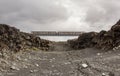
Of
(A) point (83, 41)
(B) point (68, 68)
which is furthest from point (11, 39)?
(A) point (83, 41)

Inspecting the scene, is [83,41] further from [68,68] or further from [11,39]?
[68,68]

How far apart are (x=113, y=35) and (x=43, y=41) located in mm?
8162

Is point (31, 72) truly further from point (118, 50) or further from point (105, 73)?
point (118, 50)

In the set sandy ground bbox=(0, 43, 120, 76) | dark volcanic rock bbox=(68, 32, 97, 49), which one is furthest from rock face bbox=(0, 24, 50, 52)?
dark volcanic rock bbox=(68, 32, 97, 49)

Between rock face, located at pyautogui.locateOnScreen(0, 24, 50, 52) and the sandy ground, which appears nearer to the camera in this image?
the sandy ground

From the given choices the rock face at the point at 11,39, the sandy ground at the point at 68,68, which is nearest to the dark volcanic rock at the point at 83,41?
the rock face at the point at 11,39

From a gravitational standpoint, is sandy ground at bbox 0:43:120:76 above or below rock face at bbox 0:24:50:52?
below

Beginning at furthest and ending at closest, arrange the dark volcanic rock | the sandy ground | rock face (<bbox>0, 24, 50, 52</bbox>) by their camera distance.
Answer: the dark volcanic rock < rock face (<bbox>0, 24, 50, 52</bbox>) < the sandy ground

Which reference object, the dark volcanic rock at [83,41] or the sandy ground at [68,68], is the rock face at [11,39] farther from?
the dark volcanic rock at [83,41]

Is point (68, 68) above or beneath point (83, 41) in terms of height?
beneath

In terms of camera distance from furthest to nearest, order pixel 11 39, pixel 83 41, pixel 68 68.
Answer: pixel 83 41 → pixel 11 39 → pixel 68 68

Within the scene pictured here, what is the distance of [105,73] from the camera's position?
14.6 m

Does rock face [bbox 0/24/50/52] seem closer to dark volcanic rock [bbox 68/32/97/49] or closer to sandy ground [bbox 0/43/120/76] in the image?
sandy ground [bbox 0/43/120/76]

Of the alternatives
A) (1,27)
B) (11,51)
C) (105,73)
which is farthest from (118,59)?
(1,27)
